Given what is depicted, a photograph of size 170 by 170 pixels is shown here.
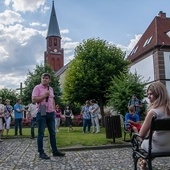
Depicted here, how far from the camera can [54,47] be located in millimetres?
101938

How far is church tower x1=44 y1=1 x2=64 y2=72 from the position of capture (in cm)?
9969

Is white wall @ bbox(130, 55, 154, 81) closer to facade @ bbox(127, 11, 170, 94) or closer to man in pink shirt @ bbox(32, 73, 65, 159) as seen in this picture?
facade @ bbox(127, 11, 170, 94)

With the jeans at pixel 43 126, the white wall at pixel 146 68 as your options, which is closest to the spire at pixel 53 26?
the white wall at pixel 146 68

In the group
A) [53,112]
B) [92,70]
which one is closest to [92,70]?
[92,70]

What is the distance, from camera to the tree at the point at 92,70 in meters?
25.2

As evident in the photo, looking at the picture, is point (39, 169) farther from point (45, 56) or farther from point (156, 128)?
point (45, 56)

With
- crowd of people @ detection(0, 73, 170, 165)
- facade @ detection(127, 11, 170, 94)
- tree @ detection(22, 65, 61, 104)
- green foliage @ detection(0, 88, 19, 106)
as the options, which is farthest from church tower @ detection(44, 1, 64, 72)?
crowd of people @ detection(0, 73, 170, 165)

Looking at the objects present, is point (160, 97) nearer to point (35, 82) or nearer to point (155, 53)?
point (155, 53)

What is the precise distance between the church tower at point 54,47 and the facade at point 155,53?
6563 cm

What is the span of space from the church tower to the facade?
65634mm

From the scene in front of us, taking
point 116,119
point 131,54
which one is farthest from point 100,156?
point 131,54

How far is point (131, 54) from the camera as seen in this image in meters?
39.8

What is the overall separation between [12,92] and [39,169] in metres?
41.9

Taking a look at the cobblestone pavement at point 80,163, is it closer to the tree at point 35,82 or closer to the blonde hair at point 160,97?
the blonde hair at point 160,97
